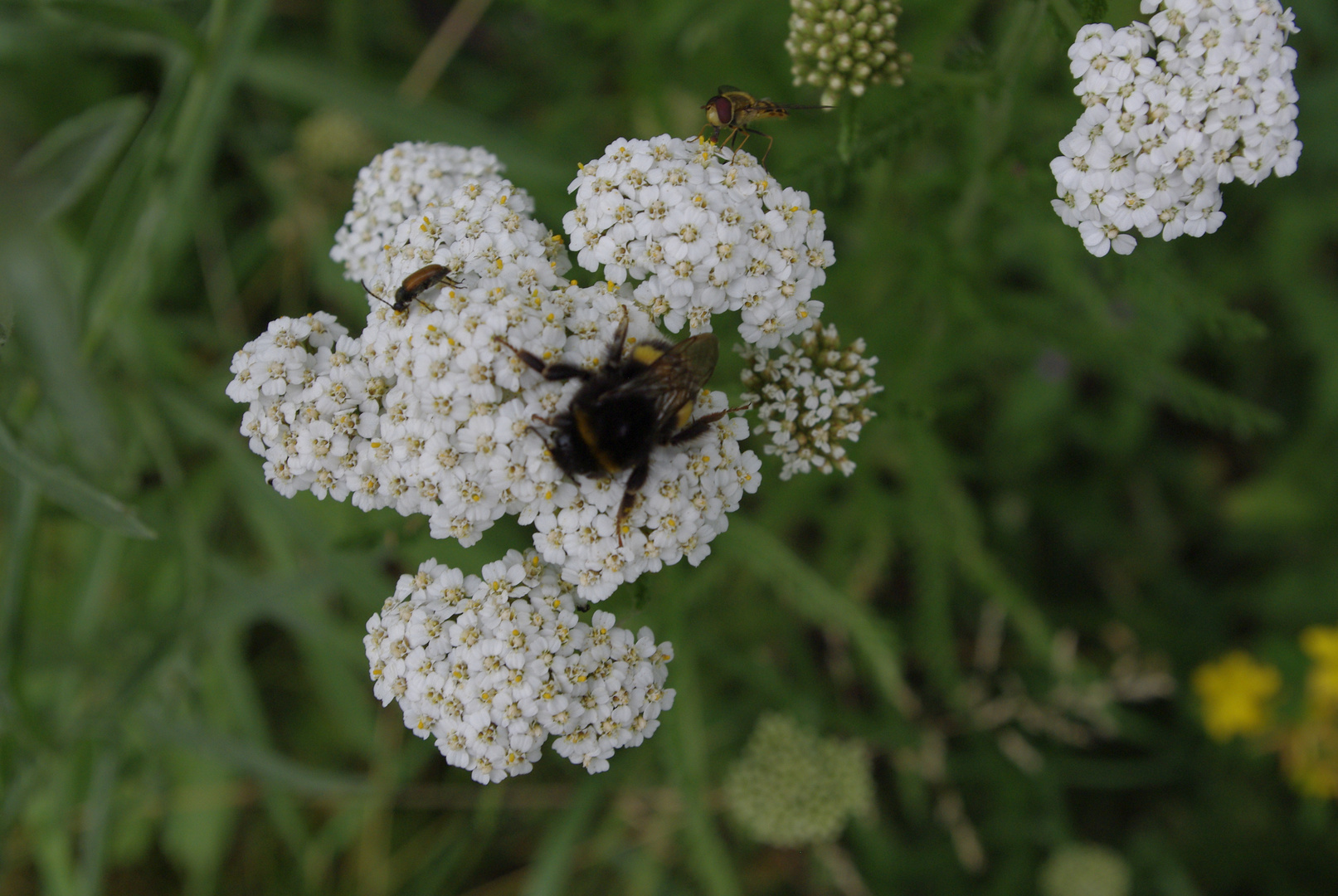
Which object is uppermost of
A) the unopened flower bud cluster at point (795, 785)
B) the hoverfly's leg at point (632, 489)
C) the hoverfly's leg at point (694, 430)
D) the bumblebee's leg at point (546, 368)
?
the bumblebee's leg at point (546, 368)

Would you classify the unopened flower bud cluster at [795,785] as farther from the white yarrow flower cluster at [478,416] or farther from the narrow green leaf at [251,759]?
the white yarrow flower cluster at [478,416]

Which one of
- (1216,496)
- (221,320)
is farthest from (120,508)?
(1216,496)

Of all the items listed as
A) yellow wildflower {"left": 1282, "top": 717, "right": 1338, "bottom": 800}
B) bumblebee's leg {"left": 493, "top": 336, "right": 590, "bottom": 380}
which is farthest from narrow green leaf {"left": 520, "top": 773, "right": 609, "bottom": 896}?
yellow wildflower {"left": 1282, "top": 717, "right": 1338, "bottom": 800}

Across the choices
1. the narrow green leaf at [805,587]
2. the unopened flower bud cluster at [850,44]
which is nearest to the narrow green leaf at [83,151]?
the unopened flower bud cluster at [850,44]

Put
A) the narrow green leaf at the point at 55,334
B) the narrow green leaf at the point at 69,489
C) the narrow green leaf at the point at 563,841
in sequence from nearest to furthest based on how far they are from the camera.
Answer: the narrow green leaf at the point at 55,334, the narrow green leaf at the point at 69,489, the narrow green leaf at the point at 563,841

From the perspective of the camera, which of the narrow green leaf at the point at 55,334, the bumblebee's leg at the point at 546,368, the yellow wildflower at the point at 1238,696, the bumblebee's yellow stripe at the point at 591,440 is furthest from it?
the yellow wildflower at the point at 1238,696
